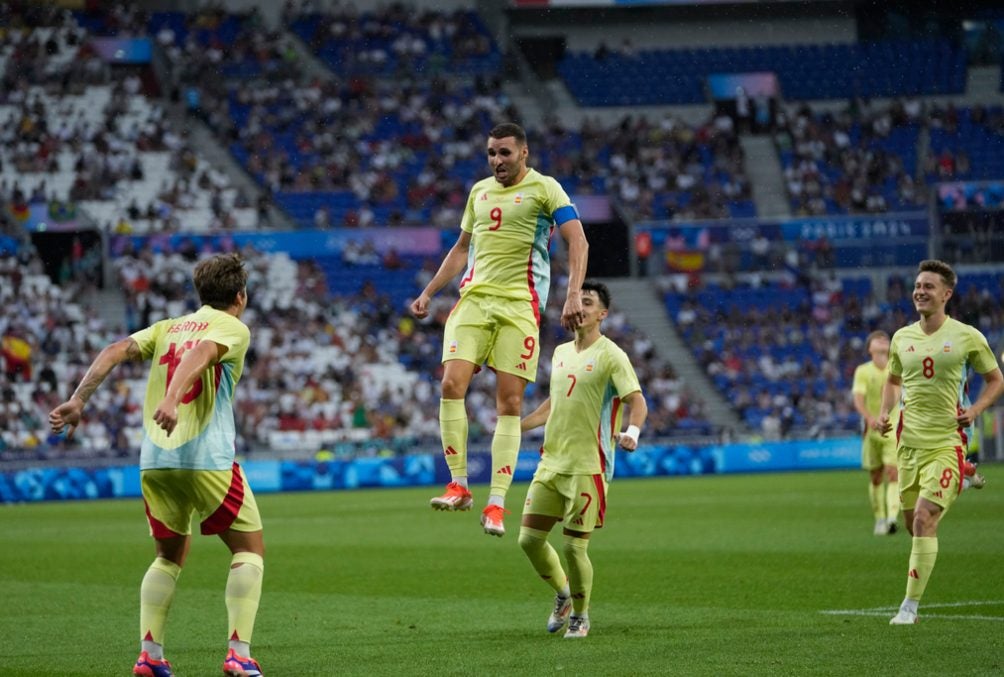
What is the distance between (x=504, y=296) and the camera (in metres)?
10.1

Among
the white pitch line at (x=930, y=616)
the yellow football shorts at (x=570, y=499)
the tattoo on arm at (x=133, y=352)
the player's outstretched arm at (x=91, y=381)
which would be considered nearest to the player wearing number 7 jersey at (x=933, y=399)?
the white pitch line at (x=930, y=616)

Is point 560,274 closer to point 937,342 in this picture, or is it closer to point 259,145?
point 259,145

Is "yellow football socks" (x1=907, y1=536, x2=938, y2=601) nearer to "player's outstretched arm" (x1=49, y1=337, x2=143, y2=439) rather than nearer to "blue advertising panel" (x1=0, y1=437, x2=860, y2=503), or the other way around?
"player's outstretched arm" (x1=49, y1=337, x2=143, y2=439)

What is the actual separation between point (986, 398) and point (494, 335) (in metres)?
3.83

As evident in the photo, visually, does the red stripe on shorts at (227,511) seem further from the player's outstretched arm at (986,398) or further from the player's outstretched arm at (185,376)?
the player's outstretched arm at (986,398)

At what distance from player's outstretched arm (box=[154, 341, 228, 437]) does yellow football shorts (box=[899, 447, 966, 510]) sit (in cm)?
562

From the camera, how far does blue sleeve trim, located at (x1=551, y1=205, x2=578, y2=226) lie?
9.97 meters

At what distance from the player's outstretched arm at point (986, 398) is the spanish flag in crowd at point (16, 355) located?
2785 cm

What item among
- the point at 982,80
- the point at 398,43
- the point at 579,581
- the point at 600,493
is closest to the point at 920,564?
the point at 600,493

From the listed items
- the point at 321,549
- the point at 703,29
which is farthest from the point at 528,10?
the point at 321,549

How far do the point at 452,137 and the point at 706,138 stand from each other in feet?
26.2

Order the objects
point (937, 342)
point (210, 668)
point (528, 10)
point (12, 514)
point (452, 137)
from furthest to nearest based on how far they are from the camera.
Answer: point (528, 10), point (452, 137), point (12, 514), point (937, 342), point (210, 668)

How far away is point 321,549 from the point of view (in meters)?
19.4

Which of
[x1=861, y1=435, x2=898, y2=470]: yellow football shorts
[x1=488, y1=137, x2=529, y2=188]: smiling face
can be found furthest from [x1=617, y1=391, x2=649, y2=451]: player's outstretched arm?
[x1=861, y1=435, x2=898, y2=470]: yellow football shorts
